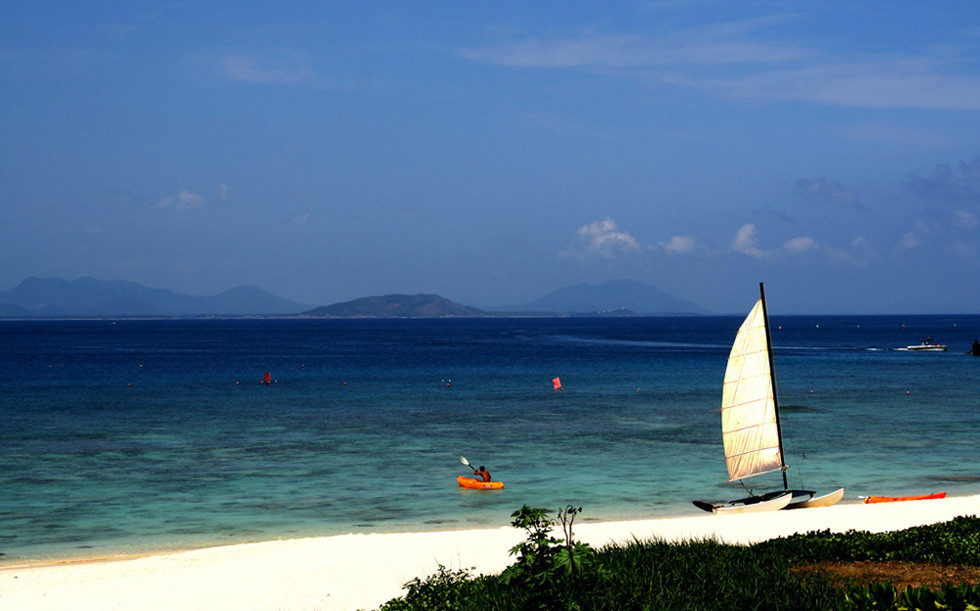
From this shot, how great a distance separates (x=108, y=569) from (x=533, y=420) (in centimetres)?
3663

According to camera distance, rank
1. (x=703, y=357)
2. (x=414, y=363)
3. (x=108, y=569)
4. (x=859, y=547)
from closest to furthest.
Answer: (x=859, y=547) → (x=108, y=569) → (x=414, y=363) → (x=703, y=357)

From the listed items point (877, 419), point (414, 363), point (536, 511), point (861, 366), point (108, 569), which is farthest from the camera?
point (414, 363)

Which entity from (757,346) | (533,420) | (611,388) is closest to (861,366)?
(611,388)

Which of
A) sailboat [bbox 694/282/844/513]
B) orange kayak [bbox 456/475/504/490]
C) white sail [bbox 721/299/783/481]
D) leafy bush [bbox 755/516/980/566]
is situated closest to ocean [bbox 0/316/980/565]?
orange kayak [bbox 456/475/504/490]

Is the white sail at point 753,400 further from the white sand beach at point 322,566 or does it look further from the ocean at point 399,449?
the white sand beach at point 322,566

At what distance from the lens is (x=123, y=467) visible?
39781mm

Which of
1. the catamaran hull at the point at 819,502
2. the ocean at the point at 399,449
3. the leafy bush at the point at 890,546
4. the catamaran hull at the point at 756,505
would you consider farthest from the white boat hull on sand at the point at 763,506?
the leafy bush at the point at 890,546

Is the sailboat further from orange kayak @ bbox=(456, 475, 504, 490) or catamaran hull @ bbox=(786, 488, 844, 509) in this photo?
orange kayak @ bbox=(456, 475, 504, 490)

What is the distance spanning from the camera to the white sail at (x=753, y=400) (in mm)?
29906

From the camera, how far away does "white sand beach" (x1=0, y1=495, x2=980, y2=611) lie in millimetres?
17859

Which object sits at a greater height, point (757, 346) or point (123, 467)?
point (757, 346)

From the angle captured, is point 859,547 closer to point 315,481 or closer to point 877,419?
point 315,481

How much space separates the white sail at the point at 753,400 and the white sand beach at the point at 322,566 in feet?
14.7

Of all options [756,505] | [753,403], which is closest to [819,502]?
[756,505]
